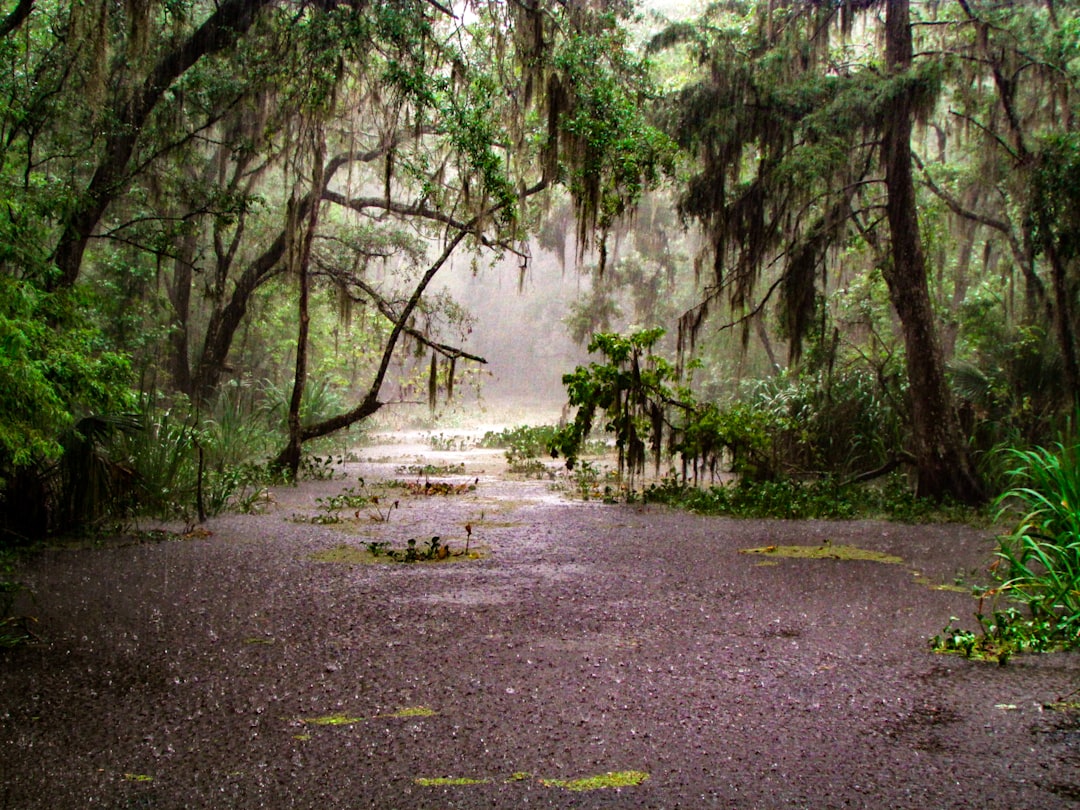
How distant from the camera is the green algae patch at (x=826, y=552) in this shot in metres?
6.14

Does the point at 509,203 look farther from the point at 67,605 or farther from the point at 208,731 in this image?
the point at 208,731

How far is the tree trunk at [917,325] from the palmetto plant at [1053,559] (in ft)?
9.89

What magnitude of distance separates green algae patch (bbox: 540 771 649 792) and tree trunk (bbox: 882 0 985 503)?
724 centimetres

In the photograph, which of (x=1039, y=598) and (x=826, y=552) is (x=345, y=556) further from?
(x=1039, y=598)

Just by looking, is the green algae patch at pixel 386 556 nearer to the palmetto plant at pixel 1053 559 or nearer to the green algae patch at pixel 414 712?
the green algae patch at pixel 414 712

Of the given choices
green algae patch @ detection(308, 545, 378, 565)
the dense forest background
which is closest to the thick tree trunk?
the dense forest background

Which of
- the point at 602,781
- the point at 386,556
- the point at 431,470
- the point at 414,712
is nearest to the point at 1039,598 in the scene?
the point at 602,781

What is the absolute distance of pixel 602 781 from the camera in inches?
99.3

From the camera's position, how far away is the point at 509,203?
8.76m

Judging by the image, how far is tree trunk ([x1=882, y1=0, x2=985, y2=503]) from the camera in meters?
8.77

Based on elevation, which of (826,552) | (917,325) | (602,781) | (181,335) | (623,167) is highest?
(623,167)

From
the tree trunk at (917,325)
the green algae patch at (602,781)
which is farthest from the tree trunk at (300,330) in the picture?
the green algae patch at (602,781)

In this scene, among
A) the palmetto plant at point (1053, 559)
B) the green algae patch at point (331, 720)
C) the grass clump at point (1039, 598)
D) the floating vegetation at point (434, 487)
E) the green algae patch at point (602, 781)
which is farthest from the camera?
the floating vegetation at point (434, 487)

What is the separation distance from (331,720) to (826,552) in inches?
174
